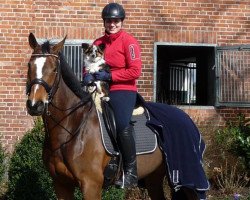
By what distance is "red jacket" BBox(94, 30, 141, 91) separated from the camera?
6.22m

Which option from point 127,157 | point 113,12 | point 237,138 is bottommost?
point 237,138

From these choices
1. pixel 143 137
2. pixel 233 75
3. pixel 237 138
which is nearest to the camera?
pixel 143 137

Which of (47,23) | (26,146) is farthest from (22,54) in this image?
(26,146)

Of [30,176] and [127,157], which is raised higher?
[127,157]

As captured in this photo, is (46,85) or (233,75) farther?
(233,75)

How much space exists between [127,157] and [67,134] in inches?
28.0

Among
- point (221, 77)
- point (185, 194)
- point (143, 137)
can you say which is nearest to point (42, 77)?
point (143, 137)

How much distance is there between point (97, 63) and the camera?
243 inches

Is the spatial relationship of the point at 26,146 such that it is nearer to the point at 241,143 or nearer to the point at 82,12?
the point at 82,12

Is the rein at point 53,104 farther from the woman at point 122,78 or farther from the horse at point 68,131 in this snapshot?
the woman at point 122,78

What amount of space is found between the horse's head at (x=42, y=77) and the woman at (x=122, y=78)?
61 centimetres

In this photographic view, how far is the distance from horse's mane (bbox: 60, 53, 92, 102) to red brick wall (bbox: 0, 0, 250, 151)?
4.05 meters

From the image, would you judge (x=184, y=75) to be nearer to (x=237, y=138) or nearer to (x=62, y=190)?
(x=237, y=138)

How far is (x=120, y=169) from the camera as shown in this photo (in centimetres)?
621
